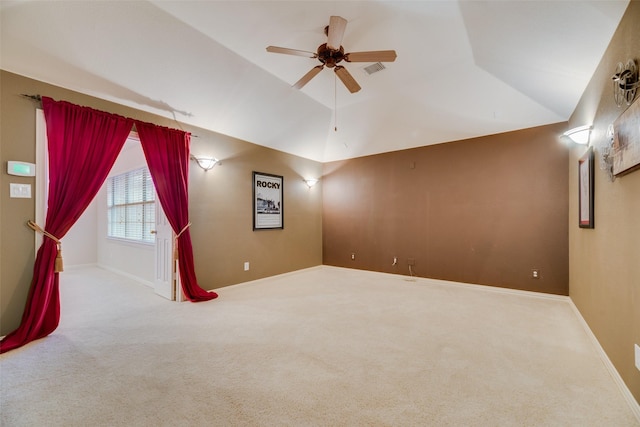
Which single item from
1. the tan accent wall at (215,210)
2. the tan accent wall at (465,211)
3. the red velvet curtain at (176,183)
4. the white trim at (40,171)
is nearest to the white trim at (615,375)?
the tan accent wall at (465,211)

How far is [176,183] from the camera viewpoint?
373cm

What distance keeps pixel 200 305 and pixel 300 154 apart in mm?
3530

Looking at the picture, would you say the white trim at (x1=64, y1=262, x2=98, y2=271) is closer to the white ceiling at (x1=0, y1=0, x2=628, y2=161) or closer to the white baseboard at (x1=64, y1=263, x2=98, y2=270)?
the white baseboard at (x1=64, y1=263, x2=98, y2=270)

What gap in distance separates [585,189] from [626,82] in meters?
1.47

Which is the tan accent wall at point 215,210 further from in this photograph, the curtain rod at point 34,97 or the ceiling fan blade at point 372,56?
the ceiling fan blade at point 372,56

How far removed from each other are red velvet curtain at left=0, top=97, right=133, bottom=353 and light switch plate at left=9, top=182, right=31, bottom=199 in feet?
0.71

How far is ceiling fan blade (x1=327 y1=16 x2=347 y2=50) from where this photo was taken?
214 centimetres

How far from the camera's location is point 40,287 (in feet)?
8.68

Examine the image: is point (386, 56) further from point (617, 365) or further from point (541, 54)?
point (617, 365)

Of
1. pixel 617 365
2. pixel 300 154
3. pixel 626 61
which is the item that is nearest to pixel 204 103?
pixel 300 154

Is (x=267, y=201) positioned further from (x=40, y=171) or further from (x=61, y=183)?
(x=40, y=171)

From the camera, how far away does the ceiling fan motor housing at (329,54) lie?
2.55 metres

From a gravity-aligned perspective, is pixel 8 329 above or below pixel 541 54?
below

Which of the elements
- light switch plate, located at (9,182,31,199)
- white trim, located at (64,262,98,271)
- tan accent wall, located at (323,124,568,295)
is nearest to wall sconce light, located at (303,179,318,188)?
tan accent wall, located at (323,124,568,295)
